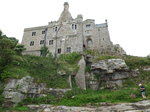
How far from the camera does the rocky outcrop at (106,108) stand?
16081 mm

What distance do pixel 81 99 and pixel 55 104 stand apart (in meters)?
3.39

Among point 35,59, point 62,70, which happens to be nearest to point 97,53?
point 62,70

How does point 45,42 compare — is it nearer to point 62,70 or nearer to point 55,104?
point 62,70

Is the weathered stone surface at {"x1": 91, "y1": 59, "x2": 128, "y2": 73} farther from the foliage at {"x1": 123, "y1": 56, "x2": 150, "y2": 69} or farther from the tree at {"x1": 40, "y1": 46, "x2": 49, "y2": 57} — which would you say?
the tree at {"x1": 40, "y1": 46, "x2": 49, "y2": 57}

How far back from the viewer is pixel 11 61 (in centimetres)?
2305

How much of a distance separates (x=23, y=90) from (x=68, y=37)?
21.3 m

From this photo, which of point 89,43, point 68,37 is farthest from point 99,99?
point 89,43

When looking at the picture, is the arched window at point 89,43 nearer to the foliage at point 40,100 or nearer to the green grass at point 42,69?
the green grass at point 42,69

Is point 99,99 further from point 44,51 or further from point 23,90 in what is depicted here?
point 44,51

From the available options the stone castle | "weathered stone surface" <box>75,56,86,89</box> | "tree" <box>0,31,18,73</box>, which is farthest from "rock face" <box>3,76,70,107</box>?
the stone castle

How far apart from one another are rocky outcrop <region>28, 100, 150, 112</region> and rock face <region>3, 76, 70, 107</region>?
2.28 m

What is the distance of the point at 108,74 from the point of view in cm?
2770

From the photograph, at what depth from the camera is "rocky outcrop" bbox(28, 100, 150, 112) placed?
52.8ft

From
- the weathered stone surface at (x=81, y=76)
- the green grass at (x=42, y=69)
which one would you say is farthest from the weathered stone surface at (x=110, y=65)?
the green grass at (x=42, y=69)
